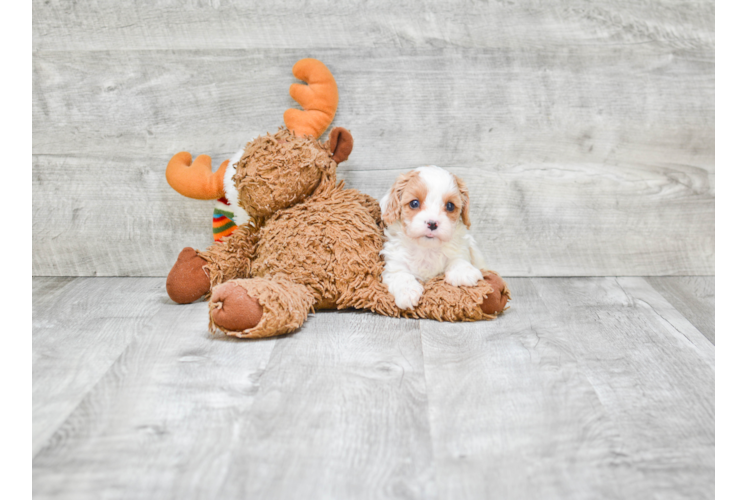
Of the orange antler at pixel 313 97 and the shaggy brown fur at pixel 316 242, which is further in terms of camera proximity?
the orange antler at pixel 313 97

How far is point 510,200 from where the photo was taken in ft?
5.15

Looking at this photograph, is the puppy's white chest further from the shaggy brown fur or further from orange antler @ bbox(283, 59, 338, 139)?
orange antler @ bbox(283, 59, 338, 139)

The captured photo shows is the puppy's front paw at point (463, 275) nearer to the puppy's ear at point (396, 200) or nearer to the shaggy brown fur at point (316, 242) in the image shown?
the shaggy brown fur at point (316, 242)

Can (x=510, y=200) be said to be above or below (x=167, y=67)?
below

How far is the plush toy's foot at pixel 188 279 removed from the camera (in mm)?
1366

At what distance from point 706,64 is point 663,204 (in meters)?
0.33

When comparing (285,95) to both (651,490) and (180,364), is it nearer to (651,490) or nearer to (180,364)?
(180,364)

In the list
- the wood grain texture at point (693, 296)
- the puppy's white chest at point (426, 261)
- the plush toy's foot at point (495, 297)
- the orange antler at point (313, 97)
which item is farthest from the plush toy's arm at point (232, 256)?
the wood grain texture at point (693, 296)

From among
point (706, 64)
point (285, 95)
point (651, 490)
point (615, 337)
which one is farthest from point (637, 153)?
point (651, 490)

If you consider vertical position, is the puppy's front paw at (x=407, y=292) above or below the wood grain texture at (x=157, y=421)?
above

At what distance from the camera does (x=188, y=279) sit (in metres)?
1.37

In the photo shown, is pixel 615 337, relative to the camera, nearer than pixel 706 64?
Yes

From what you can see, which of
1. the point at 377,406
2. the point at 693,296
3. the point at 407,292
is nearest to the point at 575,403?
the point at 377,406

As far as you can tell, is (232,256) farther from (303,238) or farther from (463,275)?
(463,275)
